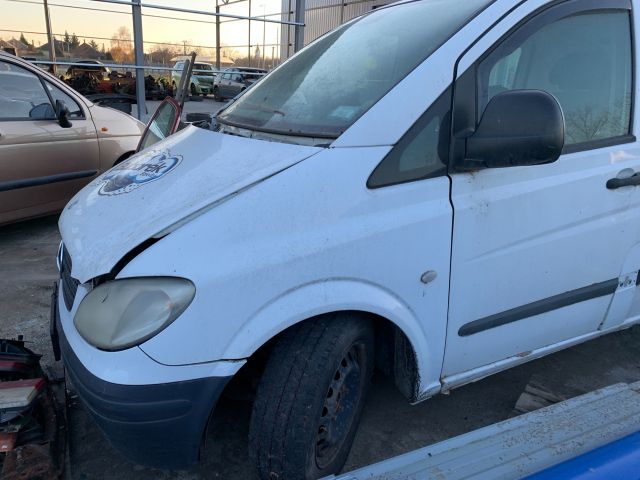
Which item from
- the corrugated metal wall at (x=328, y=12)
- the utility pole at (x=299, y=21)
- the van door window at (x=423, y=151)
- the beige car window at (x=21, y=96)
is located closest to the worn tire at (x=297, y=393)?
the van door window at (x=423, y=151)

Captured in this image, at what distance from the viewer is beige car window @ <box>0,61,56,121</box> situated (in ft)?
13.3

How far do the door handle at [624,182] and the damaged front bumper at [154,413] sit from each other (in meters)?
1.67

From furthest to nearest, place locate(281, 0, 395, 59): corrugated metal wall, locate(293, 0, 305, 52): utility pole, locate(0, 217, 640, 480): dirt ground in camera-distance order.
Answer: locate(281, 0, 395, 59): corrugated metal wall, locate(293, 0, 305, 52): utility pole, locate(0, 217, 640, 480): dirt ground

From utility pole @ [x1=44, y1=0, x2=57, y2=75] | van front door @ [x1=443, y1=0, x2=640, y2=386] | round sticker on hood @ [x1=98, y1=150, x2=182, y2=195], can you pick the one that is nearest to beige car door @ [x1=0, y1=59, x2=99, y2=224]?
round sticker on hood @ [x1=98, y1=150, x2=182, y2=195]

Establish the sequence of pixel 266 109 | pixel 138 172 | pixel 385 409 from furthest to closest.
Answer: pixel 385 409
pixel 266 109
pixel 138 172

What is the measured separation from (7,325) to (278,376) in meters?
2.19

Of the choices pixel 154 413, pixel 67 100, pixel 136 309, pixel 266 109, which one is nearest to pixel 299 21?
pixel 67 100

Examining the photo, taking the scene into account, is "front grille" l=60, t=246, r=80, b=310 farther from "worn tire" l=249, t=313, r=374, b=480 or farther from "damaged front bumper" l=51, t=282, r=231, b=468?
"worn tire" l=249, t=313, r=374, b=480

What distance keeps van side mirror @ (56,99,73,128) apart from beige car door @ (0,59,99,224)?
0.04 meters

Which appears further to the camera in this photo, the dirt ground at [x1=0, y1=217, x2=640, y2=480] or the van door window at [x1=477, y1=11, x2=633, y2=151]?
the dirt ground at [x1=0, y1=217, x2=640, y2=480]

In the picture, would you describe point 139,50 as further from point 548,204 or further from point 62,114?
point 548,204

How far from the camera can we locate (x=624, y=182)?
2109mm

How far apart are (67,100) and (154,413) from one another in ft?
12.7

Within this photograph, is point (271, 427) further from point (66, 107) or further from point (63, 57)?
point (63, 57)
